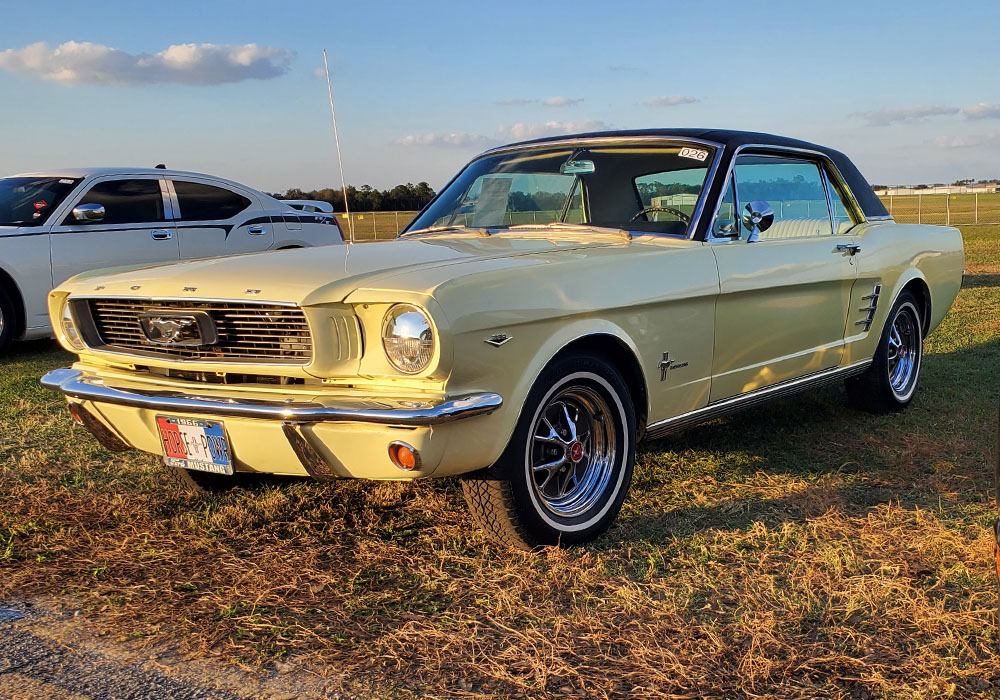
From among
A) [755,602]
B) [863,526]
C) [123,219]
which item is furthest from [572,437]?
[123,219]

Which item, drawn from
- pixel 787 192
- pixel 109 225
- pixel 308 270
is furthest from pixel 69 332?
pixel 109 225

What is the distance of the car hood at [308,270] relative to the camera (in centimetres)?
309

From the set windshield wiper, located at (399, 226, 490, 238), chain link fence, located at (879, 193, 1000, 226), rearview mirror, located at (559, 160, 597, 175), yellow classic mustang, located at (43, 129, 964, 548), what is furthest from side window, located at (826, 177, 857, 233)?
chain link fence, located at (879, 193, 1000, 226)

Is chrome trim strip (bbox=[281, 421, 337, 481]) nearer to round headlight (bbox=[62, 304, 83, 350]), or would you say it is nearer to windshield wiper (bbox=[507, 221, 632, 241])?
round headlight (bbox=[62, 304, 83, 350])

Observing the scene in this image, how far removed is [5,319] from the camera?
754 centimetres

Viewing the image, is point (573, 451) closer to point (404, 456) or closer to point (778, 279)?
point (404, 456)

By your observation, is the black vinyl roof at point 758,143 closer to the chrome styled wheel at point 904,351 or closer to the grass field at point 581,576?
the chrome styled wheel at point 904,351

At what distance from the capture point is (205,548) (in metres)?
3.52

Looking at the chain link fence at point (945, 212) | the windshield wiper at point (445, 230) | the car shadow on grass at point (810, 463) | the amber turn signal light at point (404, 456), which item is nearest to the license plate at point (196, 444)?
the amber turn signal light at point (404, 456)

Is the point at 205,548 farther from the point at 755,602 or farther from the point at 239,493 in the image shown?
the point at 755,602

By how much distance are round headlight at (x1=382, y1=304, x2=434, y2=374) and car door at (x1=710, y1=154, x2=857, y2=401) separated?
1.55 metres

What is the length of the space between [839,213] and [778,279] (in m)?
1.18

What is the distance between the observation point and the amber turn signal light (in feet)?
9.50

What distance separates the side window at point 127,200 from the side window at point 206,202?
0.22 meters
